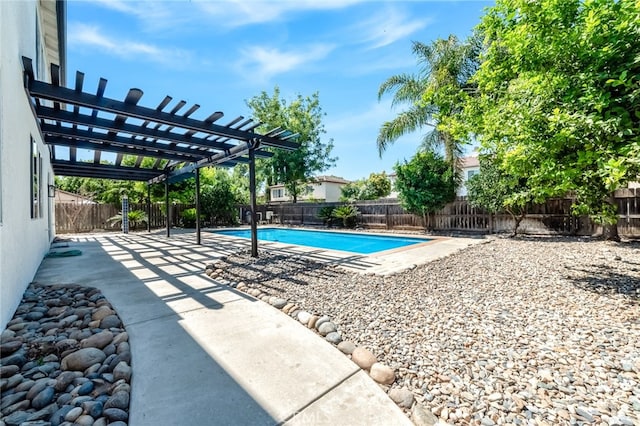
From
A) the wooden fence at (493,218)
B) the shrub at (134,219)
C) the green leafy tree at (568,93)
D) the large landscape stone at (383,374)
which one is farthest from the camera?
the shrub at (134,219)

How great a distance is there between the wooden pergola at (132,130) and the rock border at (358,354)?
3.59 metres

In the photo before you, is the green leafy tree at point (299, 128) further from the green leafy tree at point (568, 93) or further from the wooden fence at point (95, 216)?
the green leafy tree at point (568, 93)

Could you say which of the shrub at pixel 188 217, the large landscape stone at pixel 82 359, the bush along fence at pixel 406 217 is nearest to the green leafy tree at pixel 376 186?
the bush along fence at pixel 406 217

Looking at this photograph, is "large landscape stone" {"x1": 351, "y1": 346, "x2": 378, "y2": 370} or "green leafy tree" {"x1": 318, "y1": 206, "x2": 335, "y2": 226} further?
"green leafy tree" {"x1": 318, "y1": 206, "x2": 335, "y2": 226}

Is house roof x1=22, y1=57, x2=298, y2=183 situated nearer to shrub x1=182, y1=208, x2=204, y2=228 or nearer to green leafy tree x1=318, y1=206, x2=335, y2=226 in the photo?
shrub x1=182, y1=208, x2=204, y2=228

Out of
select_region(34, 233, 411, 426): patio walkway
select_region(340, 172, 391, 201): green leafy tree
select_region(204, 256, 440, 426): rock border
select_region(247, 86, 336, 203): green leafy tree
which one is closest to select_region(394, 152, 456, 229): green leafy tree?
select_region(204, 256, 440, 426): rock border

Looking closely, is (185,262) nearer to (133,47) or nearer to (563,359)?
(133,47)

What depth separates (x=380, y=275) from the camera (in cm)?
509

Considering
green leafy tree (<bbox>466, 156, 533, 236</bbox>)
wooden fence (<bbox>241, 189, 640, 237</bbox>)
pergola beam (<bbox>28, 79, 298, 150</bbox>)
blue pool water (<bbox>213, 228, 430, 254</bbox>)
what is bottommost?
blue pool water (<bbox>213, 228, 430, 254</bbox>)

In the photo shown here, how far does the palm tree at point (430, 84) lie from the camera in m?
12.0

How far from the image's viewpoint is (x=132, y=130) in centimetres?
607

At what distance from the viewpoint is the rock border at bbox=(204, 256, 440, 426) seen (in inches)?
70.0

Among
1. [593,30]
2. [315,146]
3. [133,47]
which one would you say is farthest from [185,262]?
[315,146]

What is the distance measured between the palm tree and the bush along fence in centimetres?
267
